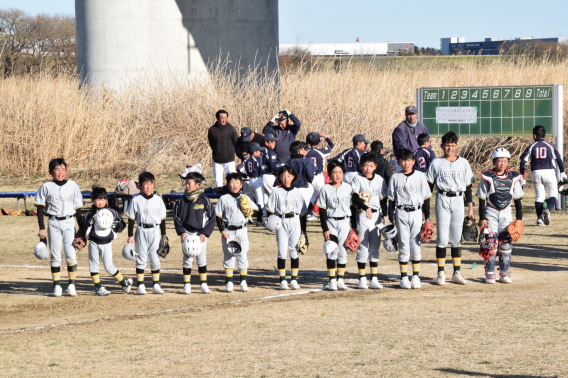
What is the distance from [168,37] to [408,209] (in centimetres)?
2067

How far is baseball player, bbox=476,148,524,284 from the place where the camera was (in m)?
10.8

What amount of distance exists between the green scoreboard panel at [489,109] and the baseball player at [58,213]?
34.8ft

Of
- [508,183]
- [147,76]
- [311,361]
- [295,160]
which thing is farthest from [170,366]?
[147,76]

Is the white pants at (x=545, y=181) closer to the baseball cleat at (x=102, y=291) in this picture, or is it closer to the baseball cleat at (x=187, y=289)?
the baseball cleat at (x=187, y=289)

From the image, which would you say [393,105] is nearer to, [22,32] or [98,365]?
[98,365]

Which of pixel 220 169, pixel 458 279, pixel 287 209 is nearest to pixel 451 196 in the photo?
pixel 458 279

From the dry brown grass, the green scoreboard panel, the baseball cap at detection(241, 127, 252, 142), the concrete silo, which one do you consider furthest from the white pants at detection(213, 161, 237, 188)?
the concrete silo

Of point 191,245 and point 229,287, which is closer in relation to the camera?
point 191,245

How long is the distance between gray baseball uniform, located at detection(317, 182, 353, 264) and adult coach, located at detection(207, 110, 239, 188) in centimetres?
719

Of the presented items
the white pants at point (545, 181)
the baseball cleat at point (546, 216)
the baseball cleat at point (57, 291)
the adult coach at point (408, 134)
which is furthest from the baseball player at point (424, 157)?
the baseball cleat at point (57, 291)

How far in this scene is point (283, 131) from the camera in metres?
16.4

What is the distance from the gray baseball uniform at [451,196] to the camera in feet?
35.6

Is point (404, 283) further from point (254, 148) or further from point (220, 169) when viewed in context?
point (220, 169)

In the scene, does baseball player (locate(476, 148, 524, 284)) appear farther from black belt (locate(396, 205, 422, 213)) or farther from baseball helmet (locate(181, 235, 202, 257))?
baseball helmet (locate(181, 235, 202, 257))
